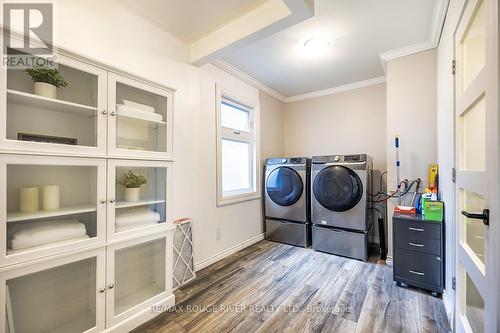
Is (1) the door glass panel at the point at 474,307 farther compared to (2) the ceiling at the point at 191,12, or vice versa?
(2) the ceiling at the point at 191,12

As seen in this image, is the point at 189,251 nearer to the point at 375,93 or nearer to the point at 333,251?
the point at 333,251

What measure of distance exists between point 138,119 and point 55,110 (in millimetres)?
483

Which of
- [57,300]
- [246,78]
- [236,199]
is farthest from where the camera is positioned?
[246,78]

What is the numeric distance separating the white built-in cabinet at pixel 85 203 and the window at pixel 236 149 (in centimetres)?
102

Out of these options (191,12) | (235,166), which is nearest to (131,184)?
(191,12)

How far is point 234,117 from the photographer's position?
10.5ft

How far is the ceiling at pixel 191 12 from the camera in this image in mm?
1731

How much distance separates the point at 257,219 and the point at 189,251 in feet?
4.60

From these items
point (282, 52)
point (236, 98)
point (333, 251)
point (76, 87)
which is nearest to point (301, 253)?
point (333, 251)

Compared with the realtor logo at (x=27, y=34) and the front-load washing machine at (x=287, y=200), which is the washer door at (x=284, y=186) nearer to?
the front-load washing machine at (x=287, y=200)

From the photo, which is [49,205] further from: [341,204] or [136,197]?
[341,204]

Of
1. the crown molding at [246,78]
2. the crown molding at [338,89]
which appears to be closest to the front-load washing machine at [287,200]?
the crown molding at [246,78]

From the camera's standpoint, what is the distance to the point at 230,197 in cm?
283

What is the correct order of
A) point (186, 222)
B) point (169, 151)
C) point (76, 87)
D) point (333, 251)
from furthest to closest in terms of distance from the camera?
point (333, 251)
point (186, 222)
point (169, 151)
point (76, 87)
